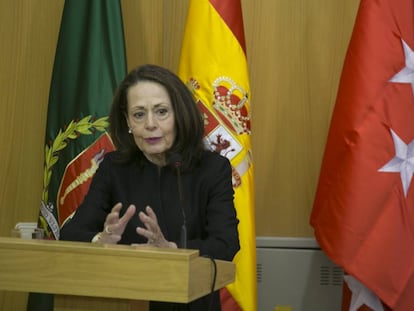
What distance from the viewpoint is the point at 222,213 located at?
221cm

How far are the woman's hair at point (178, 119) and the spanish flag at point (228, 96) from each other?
748mm

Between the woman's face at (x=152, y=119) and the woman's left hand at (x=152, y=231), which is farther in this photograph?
the woman's face at (x=152, y=119)

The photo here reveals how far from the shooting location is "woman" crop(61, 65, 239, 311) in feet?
7.28

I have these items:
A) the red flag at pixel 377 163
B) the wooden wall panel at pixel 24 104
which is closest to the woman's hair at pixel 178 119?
the red flag at pixel 377 163

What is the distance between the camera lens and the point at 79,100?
3293mm

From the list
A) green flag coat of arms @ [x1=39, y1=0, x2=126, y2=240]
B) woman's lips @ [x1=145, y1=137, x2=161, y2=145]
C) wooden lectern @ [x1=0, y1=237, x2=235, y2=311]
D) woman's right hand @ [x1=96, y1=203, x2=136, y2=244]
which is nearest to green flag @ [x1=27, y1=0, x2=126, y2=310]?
green flag coat of arms @ [x1=39, y1=0, x2=126, y2=240]

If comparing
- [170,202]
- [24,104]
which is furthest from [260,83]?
[170,202]

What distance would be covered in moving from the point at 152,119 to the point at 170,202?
0.28 m

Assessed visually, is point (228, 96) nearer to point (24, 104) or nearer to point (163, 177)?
point (163, 177)

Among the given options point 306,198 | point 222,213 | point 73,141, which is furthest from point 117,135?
point 306,198

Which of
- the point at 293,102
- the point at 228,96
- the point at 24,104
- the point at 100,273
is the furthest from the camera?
the point at 24,104

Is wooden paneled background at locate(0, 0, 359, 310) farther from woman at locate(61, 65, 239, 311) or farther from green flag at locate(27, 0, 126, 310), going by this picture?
woman at locate(61, 65, 239, 311)

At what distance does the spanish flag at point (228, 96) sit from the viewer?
10.2 feet

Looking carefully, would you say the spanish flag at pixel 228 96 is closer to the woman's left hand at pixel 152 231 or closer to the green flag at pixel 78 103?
the green flag at pixel 78 103
